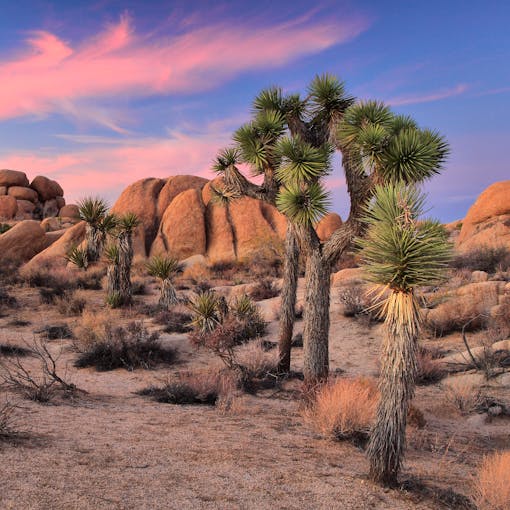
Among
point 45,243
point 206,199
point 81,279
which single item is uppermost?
point 206,199

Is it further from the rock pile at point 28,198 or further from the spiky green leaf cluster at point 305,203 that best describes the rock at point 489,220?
the rock pile at point 28,198

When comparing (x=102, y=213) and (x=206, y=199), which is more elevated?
(x=206, y=199)

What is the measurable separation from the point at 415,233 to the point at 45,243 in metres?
33.9

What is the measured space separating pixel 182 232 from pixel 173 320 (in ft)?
55.5

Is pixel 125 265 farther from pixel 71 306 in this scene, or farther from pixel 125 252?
pixel 71 306

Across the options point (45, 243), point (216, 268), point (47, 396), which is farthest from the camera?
point (45, 243)

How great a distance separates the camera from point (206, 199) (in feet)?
114

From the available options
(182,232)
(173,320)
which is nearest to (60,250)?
(182,232)

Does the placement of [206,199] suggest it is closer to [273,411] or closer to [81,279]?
[81,279]

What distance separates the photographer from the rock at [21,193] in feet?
178

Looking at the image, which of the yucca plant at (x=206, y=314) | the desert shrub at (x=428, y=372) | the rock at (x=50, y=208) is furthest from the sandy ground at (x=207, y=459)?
the rock at (x=50, y=208)

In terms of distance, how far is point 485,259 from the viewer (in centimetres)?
2159

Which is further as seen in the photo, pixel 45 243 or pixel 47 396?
pixel 45 243

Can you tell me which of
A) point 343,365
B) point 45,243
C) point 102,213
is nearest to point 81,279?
point 102,213
